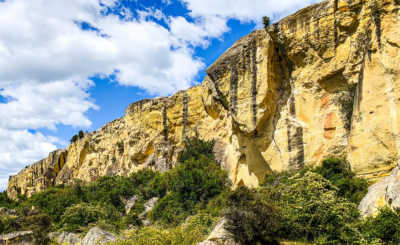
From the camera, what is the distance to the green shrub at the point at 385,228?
8.86 meters

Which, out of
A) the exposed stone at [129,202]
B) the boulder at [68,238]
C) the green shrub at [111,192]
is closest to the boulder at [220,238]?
the boulder at [68,238]

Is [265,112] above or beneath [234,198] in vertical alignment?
above

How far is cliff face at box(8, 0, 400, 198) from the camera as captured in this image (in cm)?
1497

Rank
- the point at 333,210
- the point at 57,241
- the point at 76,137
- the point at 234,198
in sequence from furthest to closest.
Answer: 1. the point at 76,137
2. the point at 57,241
3. the point at 234,198
4. the point at 333,210

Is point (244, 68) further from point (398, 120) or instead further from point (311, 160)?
point (398, 120)

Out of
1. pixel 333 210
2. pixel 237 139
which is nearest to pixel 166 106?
pixel 237 139

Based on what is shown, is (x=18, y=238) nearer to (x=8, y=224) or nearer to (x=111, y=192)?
(x=8, y=224)

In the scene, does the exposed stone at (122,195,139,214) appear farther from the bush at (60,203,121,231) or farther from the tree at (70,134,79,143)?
the tree at (70,134,79,143)

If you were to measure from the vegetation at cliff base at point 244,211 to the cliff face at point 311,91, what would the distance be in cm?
131

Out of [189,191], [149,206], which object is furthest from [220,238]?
[149,206]

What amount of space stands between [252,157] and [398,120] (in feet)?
31.3

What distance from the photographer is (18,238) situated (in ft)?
57.9

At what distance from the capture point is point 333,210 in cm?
1004

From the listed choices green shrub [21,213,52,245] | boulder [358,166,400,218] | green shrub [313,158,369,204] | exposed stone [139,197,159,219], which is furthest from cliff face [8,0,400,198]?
green shrub [21,213,52,245]
